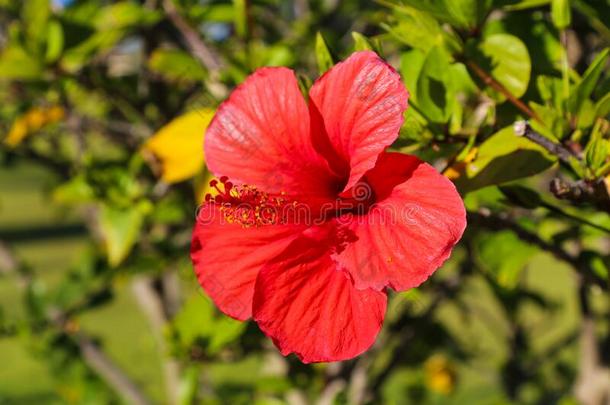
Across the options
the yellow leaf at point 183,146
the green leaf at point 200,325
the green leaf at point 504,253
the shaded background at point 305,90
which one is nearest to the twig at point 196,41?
the shaded background at point 305,90

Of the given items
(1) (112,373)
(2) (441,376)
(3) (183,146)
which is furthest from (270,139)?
(2) (441,376)

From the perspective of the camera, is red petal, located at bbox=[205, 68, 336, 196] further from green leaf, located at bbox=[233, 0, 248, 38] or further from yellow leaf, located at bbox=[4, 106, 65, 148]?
yellow leaf, located at bbox=[4, 106, 65, 148]

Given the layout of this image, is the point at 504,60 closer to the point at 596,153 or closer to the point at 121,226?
the point at 596,153

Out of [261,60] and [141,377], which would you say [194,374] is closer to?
[261,60]

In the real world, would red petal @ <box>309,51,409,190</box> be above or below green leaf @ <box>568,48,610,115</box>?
above

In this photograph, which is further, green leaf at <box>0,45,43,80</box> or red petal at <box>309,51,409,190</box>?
green leaf at <box>0,45,43,80</box>


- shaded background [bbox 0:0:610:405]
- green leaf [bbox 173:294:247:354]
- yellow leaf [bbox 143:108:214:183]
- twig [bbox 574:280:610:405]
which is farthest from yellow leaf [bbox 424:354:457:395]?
yellow leaf [bbox 143:108:214:183]

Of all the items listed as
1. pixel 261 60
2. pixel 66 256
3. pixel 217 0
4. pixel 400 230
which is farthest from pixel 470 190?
pixel 66 256
